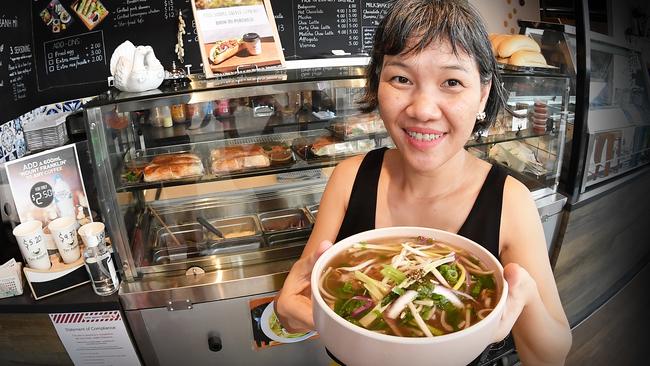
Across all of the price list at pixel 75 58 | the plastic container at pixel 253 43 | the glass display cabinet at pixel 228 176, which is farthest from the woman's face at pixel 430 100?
Result: the price list at pixel 75 58

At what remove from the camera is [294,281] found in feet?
4.11

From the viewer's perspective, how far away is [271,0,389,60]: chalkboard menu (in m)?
3.81

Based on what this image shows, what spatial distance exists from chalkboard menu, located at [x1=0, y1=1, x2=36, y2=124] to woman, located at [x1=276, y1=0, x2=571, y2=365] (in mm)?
2846

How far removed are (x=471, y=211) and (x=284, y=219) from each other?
1.36 meters

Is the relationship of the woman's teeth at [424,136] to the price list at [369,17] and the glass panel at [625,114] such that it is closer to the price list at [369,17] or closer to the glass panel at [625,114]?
the glass panel at [625,114]

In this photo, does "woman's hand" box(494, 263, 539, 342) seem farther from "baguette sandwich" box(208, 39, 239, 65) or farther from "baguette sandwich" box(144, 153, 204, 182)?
"baguette sandwich" box(144, 153, 204, 182)

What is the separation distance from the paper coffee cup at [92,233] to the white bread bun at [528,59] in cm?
253

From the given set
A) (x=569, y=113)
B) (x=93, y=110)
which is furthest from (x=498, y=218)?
(x=93, y=110)

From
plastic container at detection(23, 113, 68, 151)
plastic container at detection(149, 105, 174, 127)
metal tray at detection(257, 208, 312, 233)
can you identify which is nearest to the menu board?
plastic container at detection(23, 113, 68, 151)

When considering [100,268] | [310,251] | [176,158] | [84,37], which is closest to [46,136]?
[84,37]

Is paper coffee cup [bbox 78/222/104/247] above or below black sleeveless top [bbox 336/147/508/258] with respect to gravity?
below

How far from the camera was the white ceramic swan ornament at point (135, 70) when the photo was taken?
1860mm

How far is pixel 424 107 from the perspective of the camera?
1.11 metres

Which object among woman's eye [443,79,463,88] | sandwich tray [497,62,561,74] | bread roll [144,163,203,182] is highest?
woman's eye [443,79,463,88]
